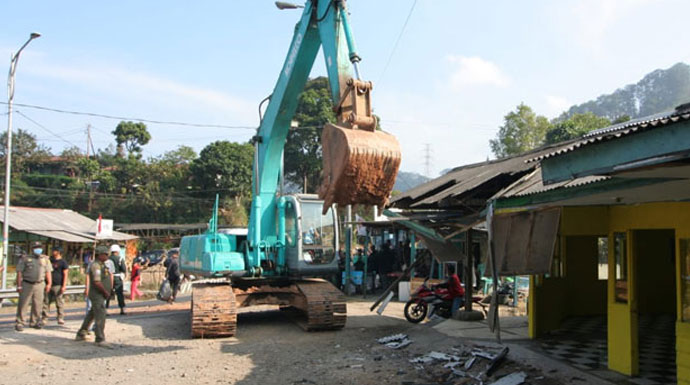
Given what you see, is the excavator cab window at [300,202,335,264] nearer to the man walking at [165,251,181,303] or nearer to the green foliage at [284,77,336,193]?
the man walking at [165,251,181,303]

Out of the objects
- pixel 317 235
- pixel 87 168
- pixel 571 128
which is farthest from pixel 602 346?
pixel 87 168

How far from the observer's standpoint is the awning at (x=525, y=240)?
21.2 feet

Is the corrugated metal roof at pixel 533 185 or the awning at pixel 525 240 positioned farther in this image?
the awning at pixel 525 240

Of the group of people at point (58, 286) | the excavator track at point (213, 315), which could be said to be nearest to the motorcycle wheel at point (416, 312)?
the excavator track at point (213, 315)

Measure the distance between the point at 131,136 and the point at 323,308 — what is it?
4791cm

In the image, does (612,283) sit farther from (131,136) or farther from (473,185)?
(131,136)

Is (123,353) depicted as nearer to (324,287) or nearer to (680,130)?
(324,287)

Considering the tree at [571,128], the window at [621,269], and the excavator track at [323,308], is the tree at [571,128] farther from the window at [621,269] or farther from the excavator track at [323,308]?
the window at [621,269]

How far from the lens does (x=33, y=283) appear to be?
11258mm

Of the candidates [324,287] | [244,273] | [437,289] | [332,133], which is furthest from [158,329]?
[332,133]

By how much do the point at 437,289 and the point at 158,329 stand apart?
6.20 meters

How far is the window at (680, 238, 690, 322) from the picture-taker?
611cm

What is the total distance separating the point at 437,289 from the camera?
12531mm

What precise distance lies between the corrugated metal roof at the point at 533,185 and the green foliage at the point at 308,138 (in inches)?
1212
